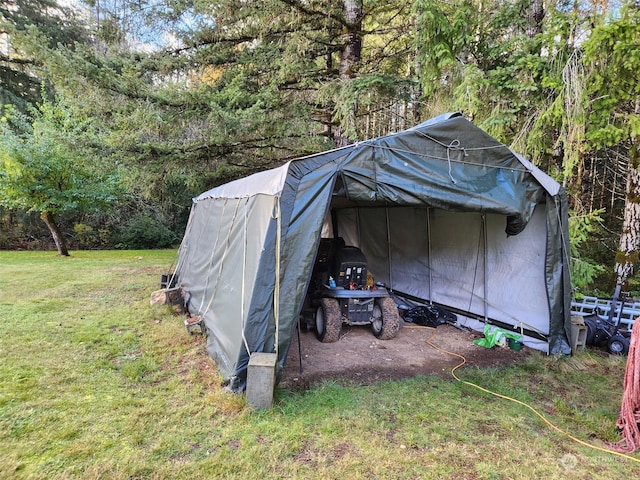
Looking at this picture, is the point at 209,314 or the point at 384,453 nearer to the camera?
the point at 384,453

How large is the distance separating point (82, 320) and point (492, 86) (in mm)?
6140

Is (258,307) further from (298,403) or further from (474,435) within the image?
(474,435)

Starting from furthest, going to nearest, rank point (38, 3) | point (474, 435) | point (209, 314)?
1. point (38, 3)
2. point (209, 314)
3. point (474, 435)

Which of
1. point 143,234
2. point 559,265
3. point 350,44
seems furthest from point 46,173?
point 559,265

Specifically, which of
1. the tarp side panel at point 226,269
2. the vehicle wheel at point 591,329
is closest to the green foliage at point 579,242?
the vehicle wheel at point 591,329

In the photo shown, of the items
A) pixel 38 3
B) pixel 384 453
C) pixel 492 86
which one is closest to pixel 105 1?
pixel 492 86

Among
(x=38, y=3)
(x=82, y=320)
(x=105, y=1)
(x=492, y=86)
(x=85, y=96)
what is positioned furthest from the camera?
(x=38, y=3)

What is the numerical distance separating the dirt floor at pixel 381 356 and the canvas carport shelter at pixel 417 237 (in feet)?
1.68

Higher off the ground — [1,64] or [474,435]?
[1,64]

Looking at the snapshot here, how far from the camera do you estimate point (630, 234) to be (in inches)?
207

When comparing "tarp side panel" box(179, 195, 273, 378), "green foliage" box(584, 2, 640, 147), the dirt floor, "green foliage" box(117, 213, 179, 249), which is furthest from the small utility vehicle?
"green foliage" box(117, 213, 179, 249)

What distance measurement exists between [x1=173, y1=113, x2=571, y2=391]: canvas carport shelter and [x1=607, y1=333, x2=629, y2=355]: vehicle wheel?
0.60 metres

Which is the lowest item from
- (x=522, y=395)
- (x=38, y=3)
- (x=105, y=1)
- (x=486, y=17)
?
(x=522, y=395)

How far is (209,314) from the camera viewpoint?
4.18 meters
